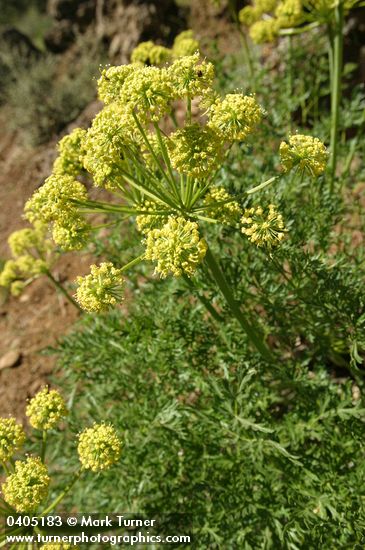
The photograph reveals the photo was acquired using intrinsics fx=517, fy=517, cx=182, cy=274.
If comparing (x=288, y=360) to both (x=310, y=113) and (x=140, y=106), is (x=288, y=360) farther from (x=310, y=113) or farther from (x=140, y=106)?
(x=310, y=113)

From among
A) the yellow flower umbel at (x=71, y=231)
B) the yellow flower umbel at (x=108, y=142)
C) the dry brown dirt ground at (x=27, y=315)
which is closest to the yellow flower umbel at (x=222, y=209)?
the yellow flower umbel at (x=108, y=142)

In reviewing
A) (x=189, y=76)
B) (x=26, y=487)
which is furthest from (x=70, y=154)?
(x=26, y=487)

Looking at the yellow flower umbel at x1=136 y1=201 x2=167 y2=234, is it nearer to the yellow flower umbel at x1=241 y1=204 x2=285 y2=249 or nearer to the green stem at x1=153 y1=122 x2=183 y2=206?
the green stem at x1=153 y1=122 x2=183 y2=206

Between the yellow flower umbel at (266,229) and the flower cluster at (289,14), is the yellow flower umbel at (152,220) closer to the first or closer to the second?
the yellow flower umbel at (266,229)

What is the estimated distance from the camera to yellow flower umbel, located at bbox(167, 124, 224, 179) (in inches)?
98.6

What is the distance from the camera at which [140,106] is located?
97.1 inches

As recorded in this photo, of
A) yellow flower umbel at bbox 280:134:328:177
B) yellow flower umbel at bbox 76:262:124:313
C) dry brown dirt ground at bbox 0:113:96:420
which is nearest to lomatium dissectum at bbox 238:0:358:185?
yellow flower umbel at bbox 280:134:328:177

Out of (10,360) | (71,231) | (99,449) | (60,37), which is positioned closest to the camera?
(71,231)

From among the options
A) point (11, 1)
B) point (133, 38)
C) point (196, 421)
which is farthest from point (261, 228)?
point (11, 1)

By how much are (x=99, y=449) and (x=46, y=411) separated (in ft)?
1.55

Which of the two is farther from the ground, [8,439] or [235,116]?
[235,116]

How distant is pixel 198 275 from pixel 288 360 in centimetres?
114

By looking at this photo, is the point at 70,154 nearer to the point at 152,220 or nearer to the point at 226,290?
the point at 152,220

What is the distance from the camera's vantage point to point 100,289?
2543 mm
